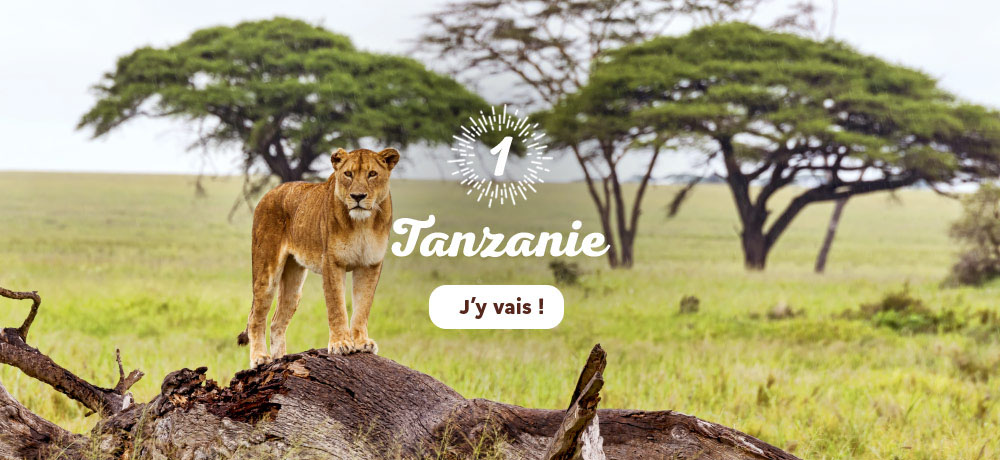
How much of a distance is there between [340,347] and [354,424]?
411mm

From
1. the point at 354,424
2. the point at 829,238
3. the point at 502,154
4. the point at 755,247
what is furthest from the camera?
the point at 829,238

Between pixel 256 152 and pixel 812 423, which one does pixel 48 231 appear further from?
pixel 812 423

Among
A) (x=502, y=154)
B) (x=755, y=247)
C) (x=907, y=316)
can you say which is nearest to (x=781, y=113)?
(x=755, y=247)

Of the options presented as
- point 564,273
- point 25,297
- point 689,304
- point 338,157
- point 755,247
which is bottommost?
point 689,304

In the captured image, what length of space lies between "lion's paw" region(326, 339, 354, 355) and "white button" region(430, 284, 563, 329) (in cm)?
111

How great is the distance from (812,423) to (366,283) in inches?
161

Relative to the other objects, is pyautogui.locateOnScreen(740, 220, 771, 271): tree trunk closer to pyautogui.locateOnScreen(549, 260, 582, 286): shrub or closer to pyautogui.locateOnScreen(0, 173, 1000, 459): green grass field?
pyautogui.locateOnScreen(0, 173, 1000, 459): green grass field

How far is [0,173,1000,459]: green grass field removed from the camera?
665 centimetres

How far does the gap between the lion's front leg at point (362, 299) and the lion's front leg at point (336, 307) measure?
43 millimetres

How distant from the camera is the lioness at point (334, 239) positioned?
3422 millimetres

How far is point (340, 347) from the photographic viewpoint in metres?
3.54

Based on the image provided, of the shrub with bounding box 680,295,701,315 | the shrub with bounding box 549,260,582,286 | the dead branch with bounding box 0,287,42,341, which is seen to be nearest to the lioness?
the dead branch with bounding box 0,287,42,341

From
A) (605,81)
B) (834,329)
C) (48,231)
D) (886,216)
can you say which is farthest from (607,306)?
(886,216)

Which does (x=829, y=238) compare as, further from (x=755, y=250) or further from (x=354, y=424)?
(x=354, y=424)
